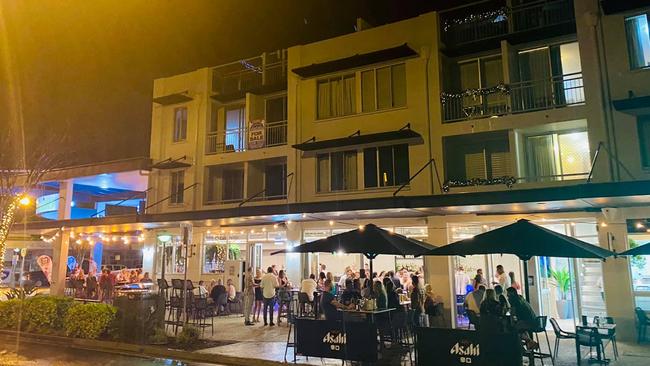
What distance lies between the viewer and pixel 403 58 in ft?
60.8

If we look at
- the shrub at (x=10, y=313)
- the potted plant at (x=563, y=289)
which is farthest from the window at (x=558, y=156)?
the shrub at (x=10, y=313)

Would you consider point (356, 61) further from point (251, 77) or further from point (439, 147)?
point (251, 77)

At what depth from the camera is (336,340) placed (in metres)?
9.78

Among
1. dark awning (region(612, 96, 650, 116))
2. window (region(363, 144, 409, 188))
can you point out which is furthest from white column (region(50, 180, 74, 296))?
dark awning (region(612, 96, 650, 116))

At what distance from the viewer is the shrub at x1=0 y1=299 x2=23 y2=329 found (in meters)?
14.8

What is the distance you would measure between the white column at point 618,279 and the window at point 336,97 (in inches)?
388

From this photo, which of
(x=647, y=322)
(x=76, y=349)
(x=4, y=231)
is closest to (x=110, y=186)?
(x=4, y=231)

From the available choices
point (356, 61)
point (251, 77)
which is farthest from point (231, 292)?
point (251, 77)

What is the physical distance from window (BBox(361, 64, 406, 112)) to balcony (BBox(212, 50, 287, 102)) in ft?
14.1

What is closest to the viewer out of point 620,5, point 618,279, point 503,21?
point 618,279

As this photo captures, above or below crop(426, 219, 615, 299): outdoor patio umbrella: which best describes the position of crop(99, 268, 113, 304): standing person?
below

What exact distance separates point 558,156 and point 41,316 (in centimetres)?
1704

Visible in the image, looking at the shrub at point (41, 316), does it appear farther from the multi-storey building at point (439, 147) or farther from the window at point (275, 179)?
the window at point (275, 179)

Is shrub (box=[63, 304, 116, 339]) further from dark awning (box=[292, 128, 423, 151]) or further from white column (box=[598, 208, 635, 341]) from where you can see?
white column (box=[598, 208, 635, 341])
